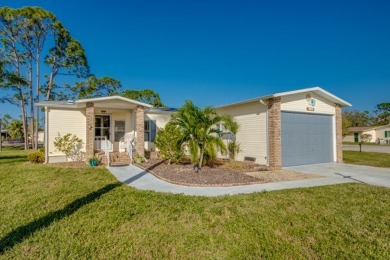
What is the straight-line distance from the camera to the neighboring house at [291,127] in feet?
34.4

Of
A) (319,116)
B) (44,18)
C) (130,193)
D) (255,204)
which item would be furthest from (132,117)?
(44,18)

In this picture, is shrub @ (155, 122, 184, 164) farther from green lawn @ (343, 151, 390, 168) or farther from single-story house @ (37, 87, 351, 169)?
green lawn @ (343, 151, 390, 168)

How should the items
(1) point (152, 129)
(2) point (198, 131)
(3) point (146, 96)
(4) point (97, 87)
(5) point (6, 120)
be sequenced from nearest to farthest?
(2) point (198, 131)
(1) point (152, 129)
(4) point (97, 87)
(3) point (146, 96)
(5) point (6, 120)

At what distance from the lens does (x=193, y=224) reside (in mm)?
3969

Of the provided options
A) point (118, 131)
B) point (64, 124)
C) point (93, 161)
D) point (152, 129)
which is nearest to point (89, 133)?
point (93, 161)

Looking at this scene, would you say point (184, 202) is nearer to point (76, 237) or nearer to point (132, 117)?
point (76, 237)

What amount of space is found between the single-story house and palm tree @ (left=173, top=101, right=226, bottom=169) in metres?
2.85

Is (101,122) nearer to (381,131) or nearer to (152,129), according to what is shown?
(152,129)

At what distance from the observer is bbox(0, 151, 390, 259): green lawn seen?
10.6ft

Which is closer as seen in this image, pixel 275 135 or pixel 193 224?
pixel 193 224

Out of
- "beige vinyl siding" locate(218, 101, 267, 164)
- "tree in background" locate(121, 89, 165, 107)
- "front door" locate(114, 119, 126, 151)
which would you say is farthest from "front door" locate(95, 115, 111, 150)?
"tree in background" locate(121, 89, 165, 107)

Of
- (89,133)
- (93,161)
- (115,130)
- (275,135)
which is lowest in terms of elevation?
(93,161)

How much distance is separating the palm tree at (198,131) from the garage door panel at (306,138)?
3934 mm

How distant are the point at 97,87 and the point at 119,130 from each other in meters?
19.6
